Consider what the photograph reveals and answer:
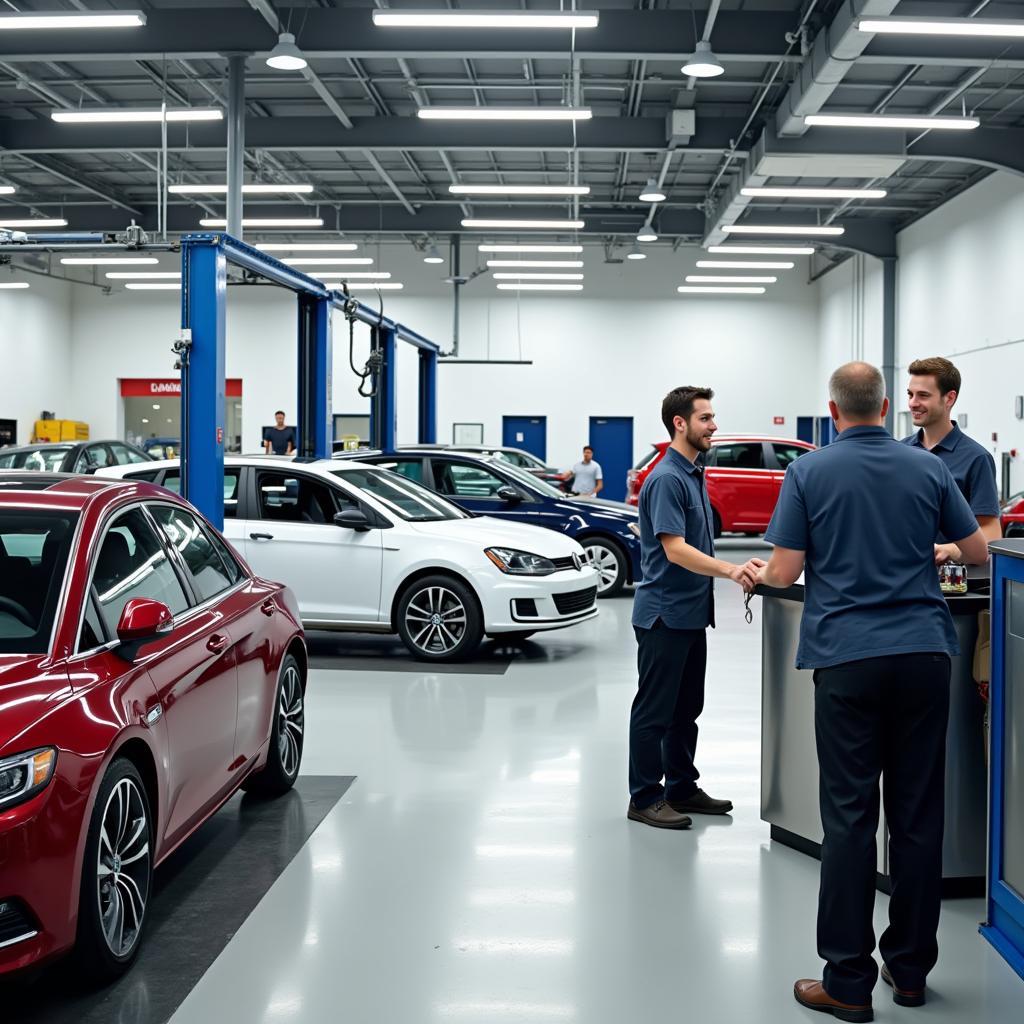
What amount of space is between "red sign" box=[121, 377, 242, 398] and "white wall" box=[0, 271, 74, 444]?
1.32 metres

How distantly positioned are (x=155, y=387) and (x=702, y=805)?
25717 millimetres

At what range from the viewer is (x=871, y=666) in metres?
2.89

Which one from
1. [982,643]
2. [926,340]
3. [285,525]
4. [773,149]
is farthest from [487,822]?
[926,340]

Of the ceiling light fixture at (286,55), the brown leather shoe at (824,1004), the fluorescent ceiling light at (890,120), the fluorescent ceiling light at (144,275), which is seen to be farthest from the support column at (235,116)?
the fluorescent ceiling light at (144,275)

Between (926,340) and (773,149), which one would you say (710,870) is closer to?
(773,149)

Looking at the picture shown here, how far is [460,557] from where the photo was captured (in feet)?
26.3

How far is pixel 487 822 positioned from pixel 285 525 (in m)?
4.08

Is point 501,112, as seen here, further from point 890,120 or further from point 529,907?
point 529,907

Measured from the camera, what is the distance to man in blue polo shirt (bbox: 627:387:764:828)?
14.5 ft

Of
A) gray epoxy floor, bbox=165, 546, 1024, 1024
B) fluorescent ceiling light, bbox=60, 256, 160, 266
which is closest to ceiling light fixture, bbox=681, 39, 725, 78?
gray epoxy floor, bbox=165, 546, 1024, 1024

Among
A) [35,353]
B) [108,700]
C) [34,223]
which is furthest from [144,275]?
[108,700]

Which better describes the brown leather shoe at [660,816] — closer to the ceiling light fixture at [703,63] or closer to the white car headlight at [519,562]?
the white car headlight at [519,562]

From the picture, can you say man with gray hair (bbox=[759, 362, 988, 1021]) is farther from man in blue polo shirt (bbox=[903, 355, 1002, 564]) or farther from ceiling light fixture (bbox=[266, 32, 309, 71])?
ceiling light fixture (bbox=[266, 32, 309, 71])

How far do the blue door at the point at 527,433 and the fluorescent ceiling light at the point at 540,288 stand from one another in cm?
299
